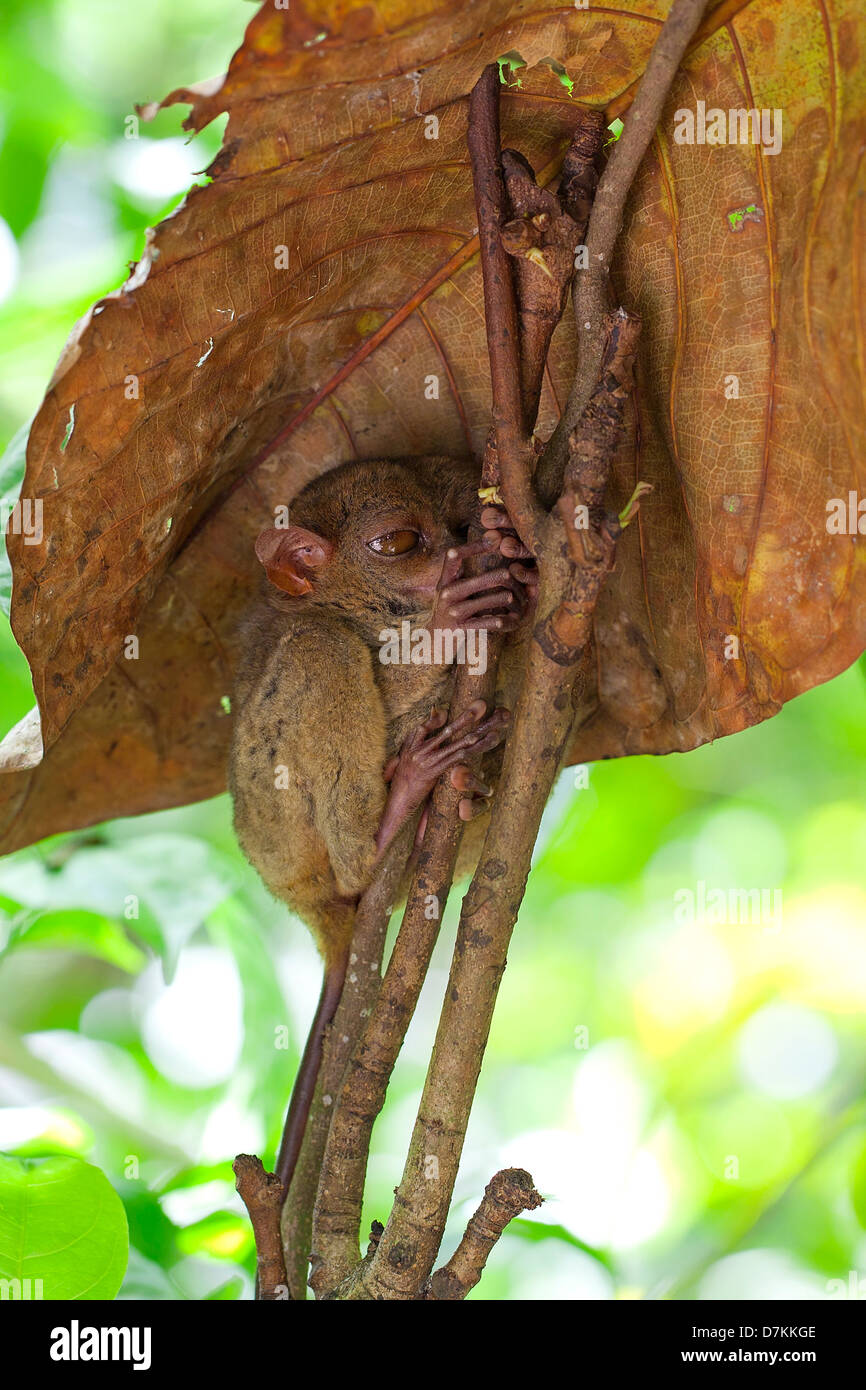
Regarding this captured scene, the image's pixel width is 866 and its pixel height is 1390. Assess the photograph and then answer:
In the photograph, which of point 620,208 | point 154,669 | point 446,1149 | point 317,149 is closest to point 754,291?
point 620,208

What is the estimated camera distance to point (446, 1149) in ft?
5.72

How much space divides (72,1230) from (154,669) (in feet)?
3.48

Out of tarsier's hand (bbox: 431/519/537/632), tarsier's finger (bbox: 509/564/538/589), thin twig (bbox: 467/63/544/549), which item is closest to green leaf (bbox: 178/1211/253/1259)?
tarsier's hand (bbox: 431/519/537/632)

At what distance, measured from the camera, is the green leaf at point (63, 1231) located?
191 centimetres

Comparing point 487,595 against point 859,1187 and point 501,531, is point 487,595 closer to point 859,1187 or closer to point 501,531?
point 501,531

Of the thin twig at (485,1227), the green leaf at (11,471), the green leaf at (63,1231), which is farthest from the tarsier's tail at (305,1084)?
the green leaf at (11,471)

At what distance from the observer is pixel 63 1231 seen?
1931mm

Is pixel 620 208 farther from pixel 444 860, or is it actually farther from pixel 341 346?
pixel 444 860

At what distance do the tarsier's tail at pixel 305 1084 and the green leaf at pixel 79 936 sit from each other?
0.80 metres

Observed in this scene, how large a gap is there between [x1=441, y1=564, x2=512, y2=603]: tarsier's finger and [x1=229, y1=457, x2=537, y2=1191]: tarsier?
15mm

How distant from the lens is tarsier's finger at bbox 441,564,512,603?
6.48ft

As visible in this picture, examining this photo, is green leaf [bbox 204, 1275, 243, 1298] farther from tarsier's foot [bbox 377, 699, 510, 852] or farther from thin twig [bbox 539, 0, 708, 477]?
thin twig [bbox 539, 0, 708, 477]

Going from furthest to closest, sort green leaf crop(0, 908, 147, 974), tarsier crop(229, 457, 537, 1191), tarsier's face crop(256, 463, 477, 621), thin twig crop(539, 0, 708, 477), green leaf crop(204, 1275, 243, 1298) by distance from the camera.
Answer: green leaf crop(0, 908, 147, 974) → green leaf crop(204, 1275, 243, 1298) → tarsier's face crop(256, 463, 477, 621) → tarsier crop(229, 457, 537, 1191) → thin twig crop(539, 0, 708, 477)

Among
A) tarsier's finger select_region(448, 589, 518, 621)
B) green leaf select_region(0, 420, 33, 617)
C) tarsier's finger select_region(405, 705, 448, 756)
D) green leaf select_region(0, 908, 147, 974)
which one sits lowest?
green leaf select_region(0, 908, 147, 974)
